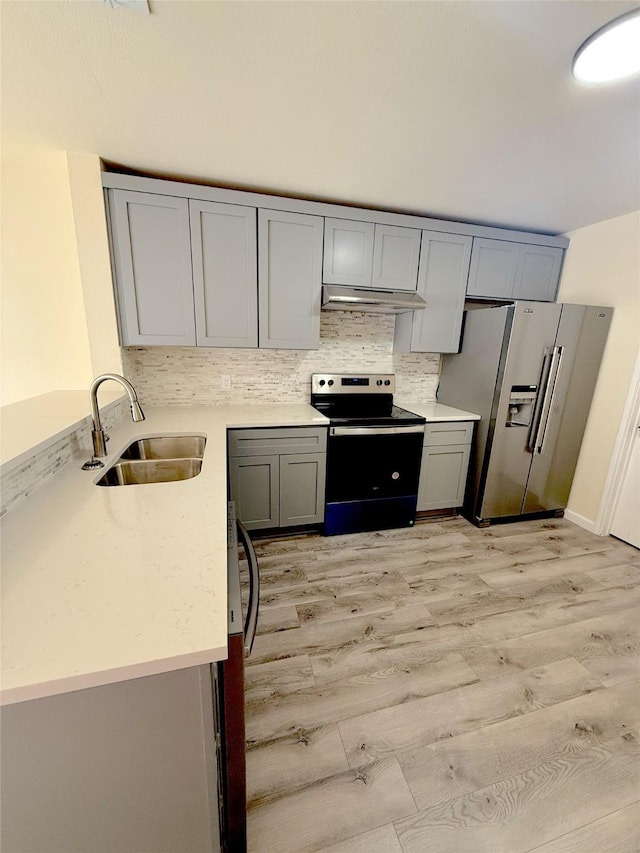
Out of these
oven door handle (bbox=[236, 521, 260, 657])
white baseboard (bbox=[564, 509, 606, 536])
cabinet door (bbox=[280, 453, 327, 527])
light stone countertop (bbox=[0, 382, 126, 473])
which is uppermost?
light stone countertop (bbox=[0, 382, 126, 473])

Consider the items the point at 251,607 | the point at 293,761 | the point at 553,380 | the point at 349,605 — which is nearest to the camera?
the point at 251,607

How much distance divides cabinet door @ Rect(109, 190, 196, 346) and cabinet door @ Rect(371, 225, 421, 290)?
129 centimetres

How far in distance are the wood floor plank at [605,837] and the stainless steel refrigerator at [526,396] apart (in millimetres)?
1789

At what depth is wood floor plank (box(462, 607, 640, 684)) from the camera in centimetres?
160

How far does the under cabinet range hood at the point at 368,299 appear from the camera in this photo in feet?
7.55

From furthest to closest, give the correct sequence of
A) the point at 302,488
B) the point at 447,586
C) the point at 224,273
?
the point at 302,488
the point at 224,273
the point at 447,586

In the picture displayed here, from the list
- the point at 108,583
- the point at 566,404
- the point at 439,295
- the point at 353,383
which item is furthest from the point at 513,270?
the point at 108,583

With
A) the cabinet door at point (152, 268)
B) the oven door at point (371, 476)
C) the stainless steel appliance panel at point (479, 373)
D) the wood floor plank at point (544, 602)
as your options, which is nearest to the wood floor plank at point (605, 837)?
the wood floor plank at point (544, 602)

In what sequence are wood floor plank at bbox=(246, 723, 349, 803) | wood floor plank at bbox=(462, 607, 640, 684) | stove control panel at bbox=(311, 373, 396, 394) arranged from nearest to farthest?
wood floor plank at bbox=(246, 723, 349, 803)
wood floor plank at bbox=(462, 607, 640, 684)
stove control panel at bbox=(311, 373, 396, 394)

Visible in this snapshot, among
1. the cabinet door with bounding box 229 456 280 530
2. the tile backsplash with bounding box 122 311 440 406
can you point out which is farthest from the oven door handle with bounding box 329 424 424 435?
the tile backsplash with bounding box 122 311 440 406

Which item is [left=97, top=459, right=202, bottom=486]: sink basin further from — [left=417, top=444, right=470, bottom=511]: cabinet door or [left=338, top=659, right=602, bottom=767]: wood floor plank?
[left=417, top=444, right=470, bottom=511]: cabinet door

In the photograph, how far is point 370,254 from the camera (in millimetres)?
2467

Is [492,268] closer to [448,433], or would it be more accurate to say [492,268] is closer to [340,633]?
[448,433]

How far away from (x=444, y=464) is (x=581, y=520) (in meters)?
1.30
